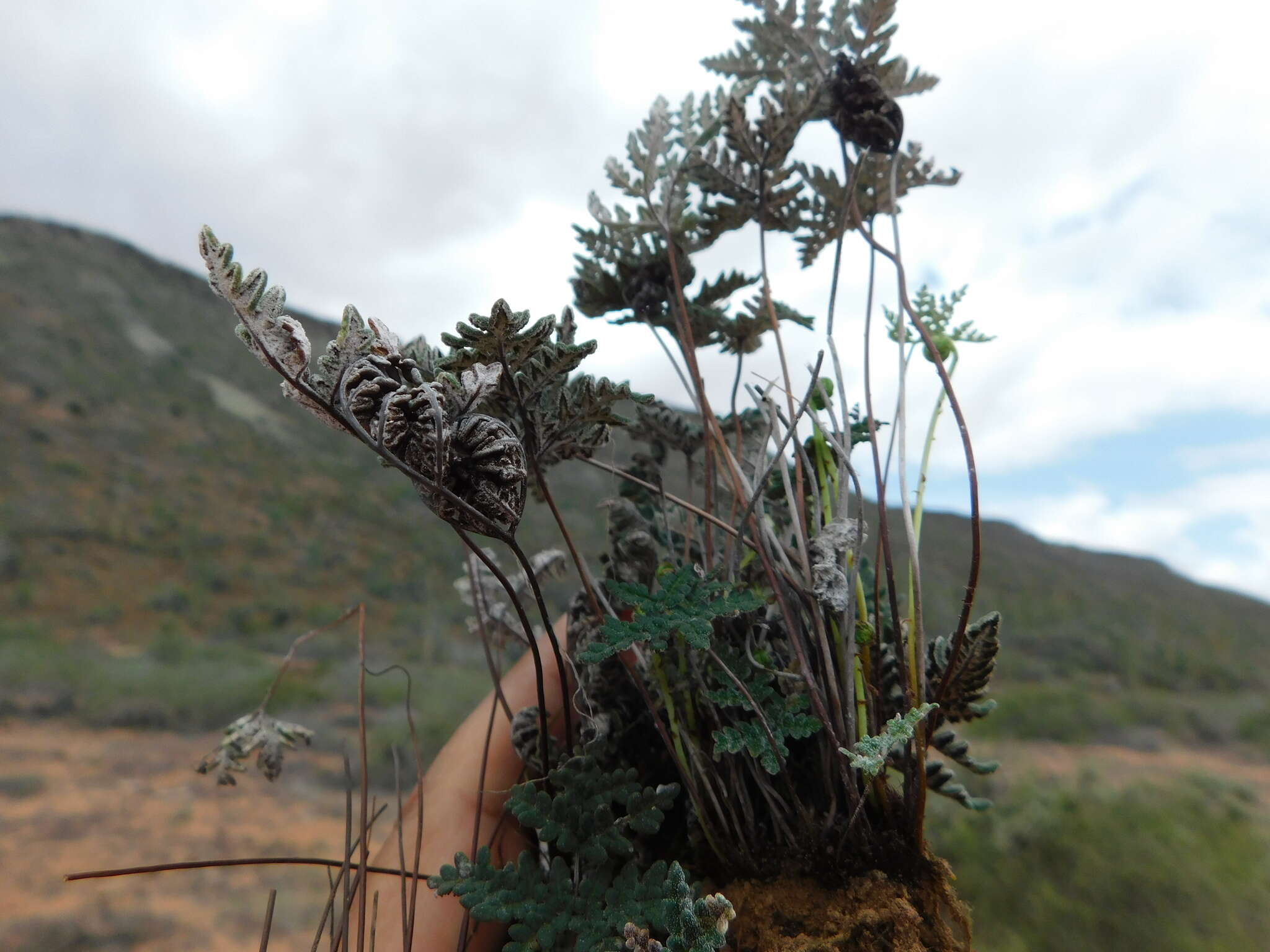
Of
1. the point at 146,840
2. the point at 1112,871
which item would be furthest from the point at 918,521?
the point at 146,840

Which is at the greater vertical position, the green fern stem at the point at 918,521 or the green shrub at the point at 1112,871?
the green fern stem at the point at 918,521

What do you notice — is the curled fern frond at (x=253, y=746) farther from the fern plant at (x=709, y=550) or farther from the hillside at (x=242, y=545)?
the hillside at (x=242, y=545)

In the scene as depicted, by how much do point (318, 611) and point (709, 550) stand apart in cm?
845

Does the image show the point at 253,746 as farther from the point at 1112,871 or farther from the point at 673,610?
the point at 1112,871

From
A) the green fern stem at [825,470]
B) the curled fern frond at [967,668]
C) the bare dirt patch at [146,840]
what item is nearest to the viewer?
the curled fern frond at [967,668]

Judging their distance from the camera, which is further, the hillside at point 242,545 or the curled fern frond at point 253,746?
the hillside at point 242,545

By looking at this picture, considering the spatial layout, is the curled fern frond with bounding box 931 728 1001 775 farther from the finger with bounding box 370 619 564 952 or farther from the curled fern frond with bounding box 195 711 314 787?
the curled fern frond with bounding box 195 711 314 787

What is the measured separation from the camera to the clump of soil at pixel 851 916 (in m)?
0.57

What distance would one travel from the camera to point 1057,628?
23.7 ft

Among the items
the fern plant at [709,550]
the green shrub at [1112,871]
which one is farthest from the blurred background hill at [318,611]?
the fern plant at [709,550]

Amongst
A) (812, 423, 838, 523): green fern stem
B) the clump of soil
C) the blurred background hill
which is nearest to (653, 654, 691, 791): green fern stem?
the clump of soil

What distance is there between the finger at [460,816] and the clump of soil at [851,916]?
0.27 metres

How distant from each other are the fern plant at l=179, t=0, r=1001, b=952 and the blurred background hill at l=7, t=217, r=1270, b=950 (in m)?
0.60

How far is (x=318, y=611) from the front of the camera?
806 cm
